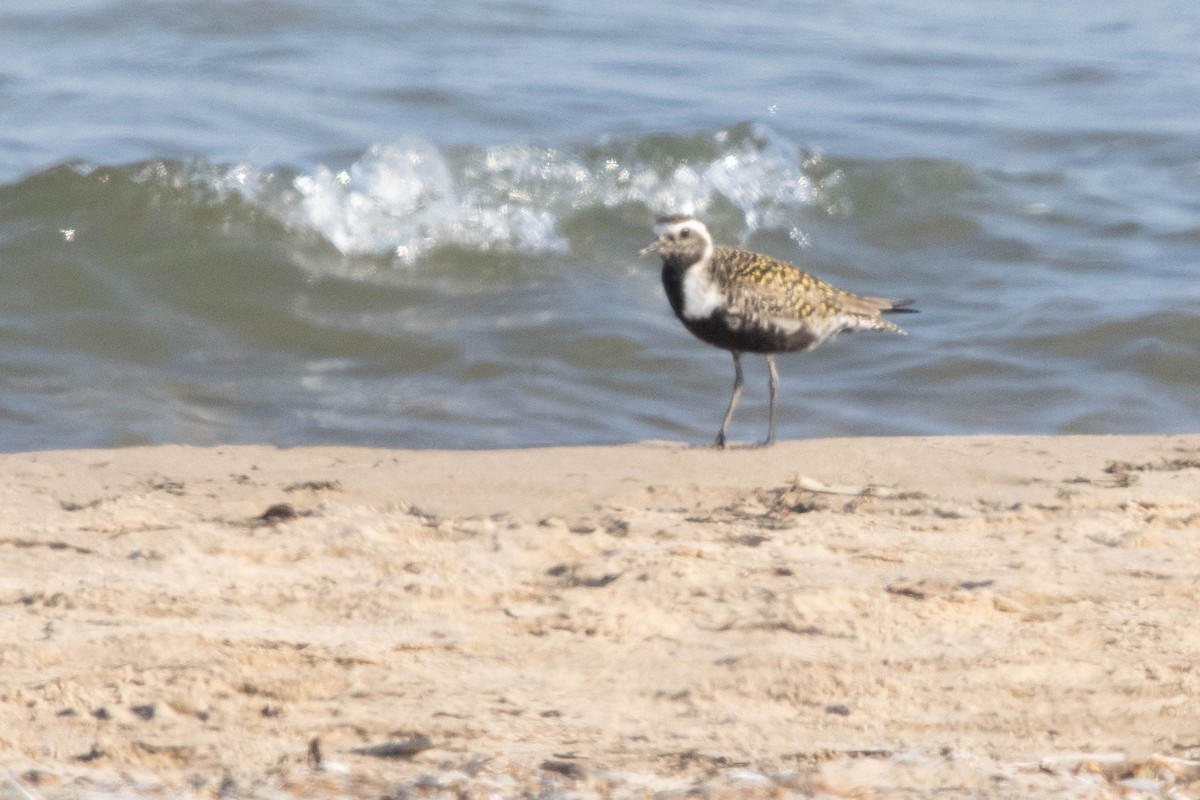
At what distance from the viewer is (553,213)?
1062 centimetres

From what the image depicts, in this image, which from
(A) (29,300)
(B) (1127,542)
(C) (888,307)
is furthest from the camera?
(A) (29,300)

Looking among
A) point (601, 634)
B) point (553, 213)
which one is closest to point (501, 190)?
point (553, 213)

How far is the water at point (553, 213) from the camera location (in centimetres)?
789

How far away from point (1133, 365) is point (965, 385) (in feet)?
3.12

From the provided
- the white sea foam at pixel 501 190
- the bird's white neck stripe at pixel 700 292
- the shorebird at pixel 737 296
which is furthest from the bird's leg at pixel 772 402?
the white sea foam at pixel 501 190

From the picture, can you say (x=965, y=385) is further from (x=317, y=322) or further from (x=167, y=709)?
(x=167, y=709)

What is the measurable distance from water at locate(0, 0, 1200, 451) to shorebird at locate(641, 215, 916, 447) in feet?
2.99

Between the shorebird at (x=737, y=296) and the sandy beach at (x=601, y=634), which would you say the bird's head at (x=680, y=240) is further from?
the sandy beach at (x=601, y=634)

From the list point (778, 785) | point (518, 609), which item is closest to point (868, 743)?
point (778, 785)

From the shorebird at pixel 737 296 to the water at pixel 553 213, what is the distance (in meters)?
0.91

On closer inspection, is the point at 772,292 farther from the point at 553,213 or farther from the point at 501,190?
the point at 501,190

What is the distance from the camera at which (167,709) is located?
137 inches

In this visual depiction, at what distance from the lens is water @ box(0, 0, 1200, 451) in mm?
7891

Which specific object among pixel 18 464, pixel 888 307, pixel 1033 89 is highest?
pixel 1033 89
